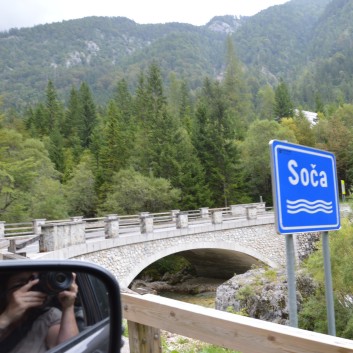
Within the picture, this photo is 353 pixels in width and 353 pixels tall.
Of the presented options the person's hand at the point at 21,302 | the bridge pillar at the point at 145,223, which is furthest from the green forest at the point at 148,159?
the person's hand at the point at 21,302

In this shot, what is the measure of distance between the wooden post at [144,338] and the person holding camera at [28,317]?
1939 mm

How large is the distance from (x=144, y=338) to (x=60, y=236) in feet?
34.3

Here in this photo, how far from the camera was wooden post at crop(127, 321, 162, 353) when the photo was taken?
312 cm

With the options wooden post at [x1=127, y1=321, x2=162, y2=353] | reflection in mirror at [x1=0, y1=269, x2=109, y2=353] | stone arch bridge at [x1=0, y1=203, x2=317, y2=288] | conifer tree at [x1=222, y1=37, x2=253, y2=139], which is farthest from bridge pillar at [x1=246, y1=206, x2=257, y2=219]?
conifer tree at [x1=222, y1=37, x2=253, y2=139]

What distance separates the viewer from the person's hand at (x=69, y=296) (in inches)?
50.2

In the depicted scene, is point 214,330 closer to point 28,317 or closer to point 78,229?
point 28,317

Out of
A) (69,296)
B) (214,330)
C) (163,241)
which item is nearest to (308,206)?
(214,330)

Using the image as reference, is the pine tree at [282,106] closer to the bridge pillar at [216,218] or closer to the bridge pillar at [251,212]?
the bridge pillar at [251,212]

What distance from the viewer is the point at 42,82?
135500 mm

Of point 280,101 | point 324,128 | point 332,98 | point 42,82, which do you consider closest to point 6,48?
point 42,82

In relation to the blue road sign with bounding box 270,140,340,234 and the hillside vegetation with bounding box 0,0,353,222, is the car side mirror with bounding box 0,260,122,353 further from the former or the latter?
the hillside vegetation with bounding box 0,0,353,222

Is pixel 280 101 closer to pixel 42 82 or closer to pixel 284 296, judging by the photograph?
pixel 284 296

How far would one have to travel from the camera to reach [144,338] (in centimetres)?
315

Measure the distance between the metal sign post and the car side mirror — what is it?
1153 mm
